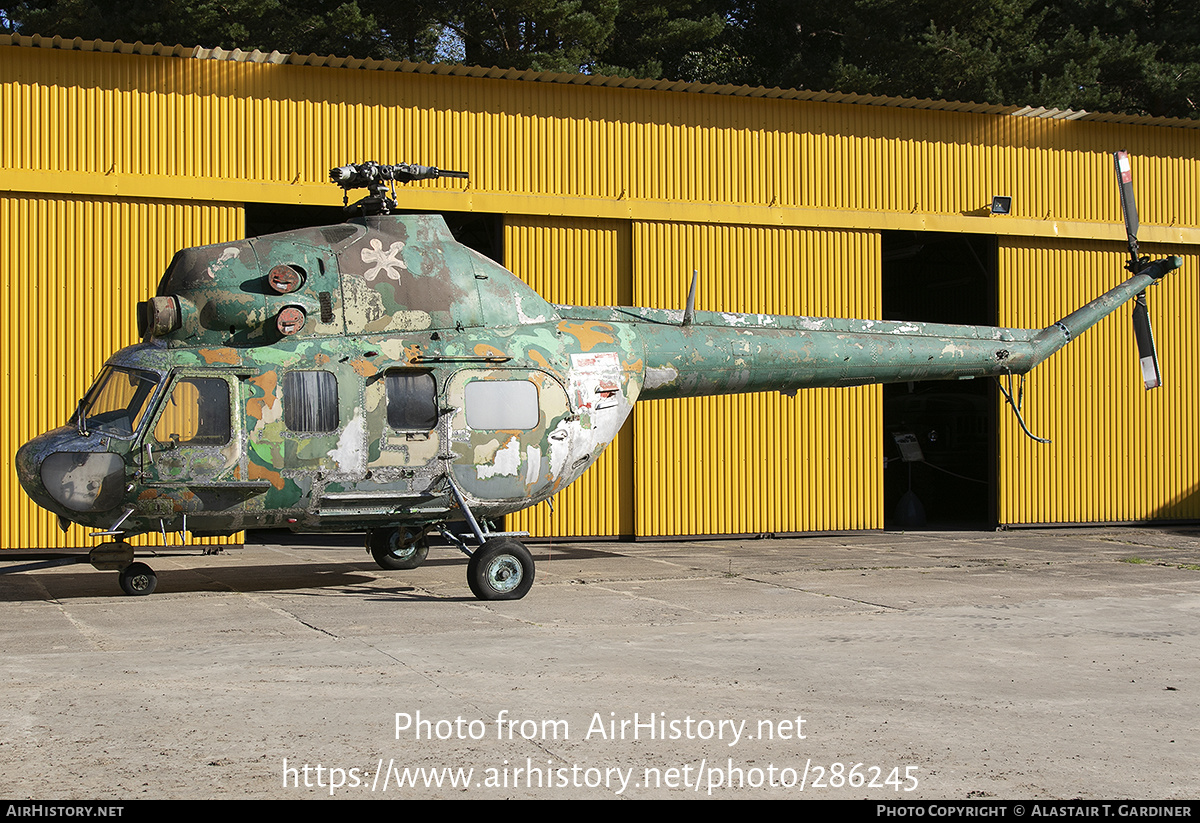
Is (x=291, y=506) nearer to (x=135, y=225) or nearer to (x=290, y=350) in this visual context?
(x=290, y=350)

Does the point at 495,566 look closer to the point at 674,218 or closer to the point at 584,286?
the point at 584,286

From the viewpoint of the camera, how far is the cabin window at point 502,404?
10.7m

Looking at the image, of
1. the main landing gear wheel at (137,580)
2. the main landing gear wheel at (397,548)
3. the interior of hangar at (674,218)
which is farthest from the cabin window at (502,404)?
the interior of hangar at (674,218)

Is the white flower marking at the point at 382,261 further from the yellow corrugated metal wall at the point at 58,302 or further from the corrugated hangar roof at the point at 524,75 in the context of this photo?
the corrugated hangar roof at the point at 524,75

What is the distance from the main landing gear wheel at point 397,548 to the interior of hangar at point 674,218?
3.74 meters

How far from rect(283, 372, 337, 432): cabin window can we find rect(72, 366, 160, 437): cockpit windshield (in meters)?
1.11

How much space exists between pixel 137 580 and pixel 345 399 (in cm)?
284

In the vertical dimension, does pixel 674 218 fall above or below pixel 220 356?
above

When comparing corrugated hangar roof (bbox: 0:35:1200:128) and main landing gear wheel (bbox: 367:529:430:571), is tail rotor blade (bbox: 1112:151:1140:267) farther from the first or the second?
main landing gear wheel (bbox: 367:529:430:571)

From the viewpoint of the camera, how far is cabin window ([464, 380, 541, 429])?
35.2 ft

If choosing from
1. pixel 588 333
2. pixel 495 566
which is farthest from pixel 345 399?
pixel 588 333

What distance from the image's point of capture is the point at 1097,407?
62.2 feet

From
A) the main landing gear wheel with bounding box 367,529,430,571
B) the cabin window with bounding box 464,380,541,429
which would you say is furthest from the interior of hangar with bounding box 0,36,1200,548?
the cabin window with bounding box 464,380,541,429

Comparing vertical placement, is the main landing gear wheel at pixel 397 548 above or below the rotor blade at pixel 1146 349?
below
